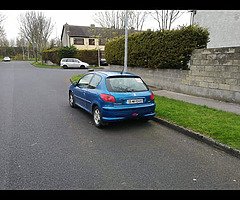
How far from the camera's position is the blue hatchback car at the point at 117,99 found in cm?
546

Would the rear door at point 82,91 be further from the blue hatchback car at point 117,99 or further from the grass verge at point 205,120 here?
the grass verge at point 205,120

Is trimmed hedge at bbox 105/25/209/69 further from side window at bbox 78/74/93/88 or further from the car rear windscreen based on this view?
side window at bbox 78/74/93/88

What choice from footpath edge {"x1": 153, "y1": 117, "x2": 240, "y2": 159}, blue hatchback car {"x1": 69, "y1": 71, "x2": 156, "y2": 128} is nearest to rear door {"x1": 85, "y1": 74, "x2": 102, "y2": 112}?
blue hatchback car {"x1": 69, "y1": 71, "x2": 156, "y2": 128}

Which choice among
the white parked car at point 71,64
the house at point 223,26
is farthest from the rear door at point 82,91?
the white parked car at point 71,64

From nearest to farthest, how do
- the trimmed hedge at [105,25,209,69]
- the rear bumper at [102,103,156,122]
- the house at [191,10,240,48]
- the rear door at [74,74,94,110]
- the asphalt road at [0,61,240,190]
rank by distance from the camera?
the asphalt road at [0,61,240,190]
the rear bumper at [102,103,156,122]
the rear door at [74,74,94,110]
the trimmed hedge at [105,25,209,69]
the house at [191,10,240,48]

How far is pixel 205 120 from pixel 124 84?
7.63ft

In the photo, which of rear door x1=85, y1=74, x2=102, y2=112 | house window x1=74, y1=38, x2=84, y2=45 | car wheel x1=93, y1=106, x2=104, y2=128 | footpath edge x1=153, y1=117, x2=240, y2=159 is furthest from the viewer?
house window x1=74, y1=38, x2=84, y2=45

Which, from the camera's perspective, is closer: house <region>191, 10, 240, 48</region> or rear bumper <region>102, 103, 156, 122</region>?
rear bumper <region>102, 103, 156, 122</region>

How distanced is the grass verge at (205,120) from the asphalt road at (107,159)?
341 millimetres

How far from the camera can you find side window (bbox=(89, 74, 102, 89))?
20.0 feet

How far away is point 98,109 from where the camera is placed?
5734 millimetres

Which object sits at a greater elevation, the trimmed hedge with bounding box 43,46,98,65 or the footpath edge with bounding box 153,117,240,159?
the trimmed hedge with bounding box 43,46,98,65
